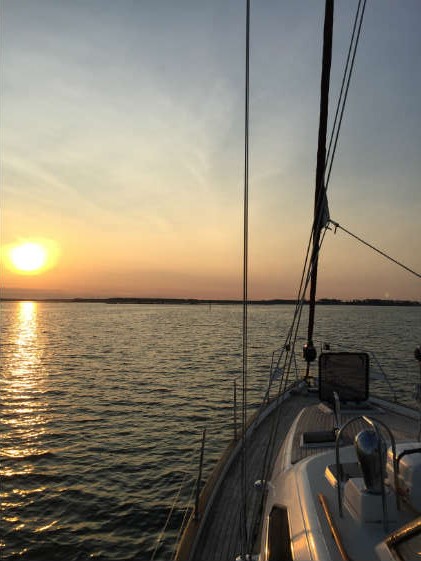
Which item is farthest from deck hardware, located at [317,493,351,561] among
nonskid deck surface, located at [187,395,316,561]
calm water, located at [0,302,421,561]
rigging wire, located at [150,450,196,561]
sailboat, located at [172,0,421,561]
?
calm water, located at [0,302,421,561]

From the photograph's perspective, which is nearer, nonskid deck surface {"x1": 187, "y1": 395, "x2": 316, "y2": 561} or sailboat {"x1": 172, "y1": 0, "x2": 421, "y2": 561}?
sailboat {"x1": 172, "y1": 0, "x2": 421, "y2": 561}

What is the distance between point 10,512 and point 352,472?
424 inches

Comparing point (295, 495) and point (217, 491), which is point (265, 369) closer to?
point (217, 491)

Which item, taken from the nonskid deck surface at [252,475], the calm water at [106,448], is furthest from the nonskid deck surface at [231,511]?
the calm water at [106,448]

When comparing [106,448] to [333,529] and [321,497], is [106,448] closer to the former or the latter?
[321,497]

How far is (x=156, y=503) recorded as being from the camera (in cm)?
1235

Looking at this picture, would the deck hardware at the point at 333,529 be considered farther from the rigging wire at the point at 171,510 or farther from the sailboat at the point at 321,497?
the rigging wire at the point at 171,510

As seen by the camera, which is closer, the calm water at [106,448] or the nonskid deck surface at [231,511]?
the nonskid deck surface at [231,511]

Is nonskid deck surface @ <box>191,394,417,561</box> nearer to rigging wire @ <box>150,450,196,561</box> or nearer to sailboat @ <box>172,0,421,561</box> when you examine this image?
sailboat @ <box>172,0,421,561</box>

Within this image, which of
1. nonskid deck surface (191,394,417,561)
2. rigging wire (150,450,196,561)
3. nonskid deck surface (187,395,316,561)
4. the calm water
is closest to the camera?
nonskid deck surface (187,395,316,561)

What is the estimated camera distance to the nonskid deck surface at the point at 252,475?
274 inches

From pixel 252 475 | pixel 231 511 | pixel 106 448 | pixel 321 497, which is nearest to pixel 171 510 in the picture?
Result: pixel 231 511

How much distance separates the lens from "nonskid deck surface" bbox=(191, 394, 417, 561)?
6.95 meters

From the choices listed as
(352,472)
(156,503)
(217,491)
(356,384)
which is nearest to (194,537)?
(217,491)
